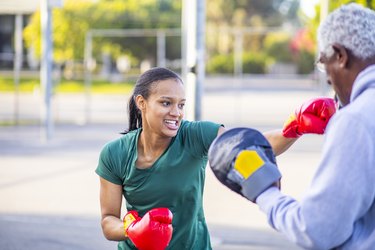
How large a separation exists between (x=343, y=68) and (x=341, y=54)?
45 millimetres

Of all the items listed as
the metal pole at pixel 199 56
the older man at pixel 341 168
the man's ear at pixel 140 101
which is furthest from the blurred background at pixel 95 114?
the older man at pixel 341 168

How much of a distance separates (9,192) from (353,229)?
27.8 feet

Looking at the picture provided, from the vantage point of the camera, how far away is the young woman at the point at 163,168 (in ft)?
12.6

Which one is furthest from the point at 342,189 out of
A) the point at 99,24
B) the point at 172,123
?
the point at 99,24

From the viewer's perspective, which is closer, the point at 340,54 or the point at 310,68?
the point at 340,54

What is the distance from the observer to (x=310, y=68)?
4928 centimetres

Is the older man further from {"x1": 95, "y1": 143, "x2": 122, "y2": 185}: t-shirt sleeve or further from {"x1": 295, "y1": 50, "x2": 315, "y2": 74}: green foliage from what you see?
{"x1": 295, "y1": 50, "x2": 315, "y2": 74}: green foliage

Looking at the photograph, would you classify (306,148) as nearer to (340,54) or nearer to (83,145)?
(83,145)

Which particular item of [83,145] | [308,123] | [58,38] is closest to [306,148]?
[83,145]

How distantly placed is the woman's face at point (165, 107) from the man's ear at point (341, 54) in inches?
60.6

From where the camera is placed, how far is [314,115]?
3.86m

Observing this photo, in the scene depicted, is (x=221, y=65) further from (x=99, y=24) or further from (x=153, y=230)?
(x=153, y=230)

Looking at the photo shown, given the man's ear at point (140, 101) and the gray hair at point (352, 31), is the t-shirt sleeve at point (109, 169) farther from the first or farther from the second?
the gray hair at point (352, 31)

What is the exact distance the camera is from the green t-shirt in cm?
382
